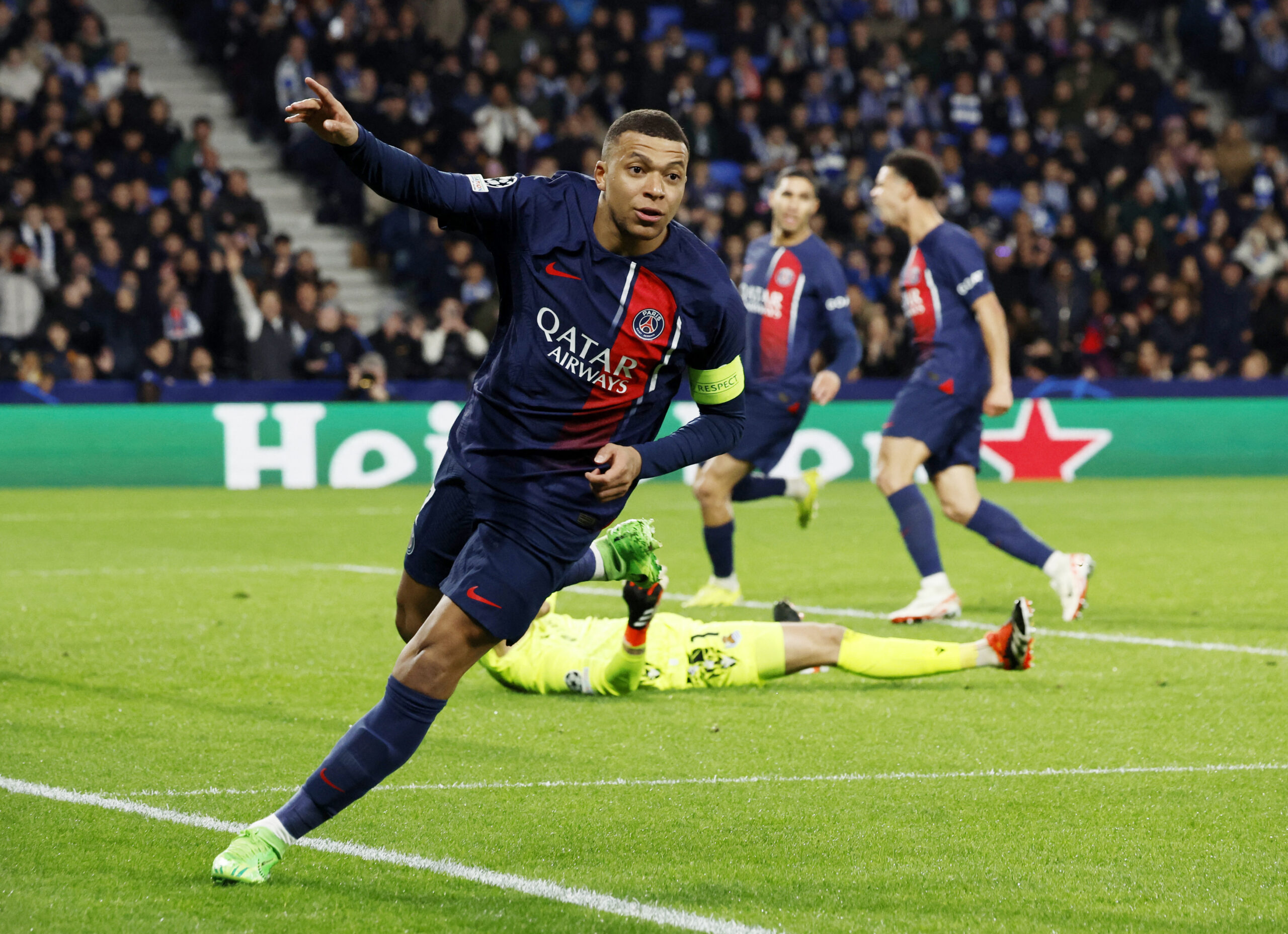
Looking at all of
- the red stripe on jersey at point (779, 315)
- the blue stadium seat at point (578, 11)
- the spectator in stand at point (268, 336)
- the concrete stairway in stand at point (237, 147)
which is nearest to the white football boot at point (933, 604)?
the red stripe on jersey at point (779, 315)

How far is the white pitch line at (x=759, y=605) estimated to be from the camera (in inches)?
306

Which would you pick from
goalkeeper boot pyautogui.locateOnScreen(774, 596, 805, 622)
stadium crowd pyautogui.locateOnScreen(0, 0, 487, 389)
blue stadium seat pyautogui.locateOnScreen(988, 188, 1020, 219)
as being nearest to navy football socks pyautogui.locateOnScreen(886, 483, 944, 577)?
goalkeeper boot pyautogui.locateOnScreen(774, 596, 805, 622)

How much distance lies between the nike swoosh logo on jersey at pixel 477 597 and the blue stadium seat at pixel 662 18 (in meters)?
20.9

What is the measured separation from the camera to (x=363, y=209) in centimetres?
2089

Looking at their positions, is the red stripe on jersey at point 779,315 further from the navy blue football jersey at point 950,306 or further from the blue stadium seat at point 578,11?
the blue stadium seat at point 578,11

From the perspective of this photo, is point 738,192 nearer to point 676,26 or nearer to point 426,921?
point 676,26

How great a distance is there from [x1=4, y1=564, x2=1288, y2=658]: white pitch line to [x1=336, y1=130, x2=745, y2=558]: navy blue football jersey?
10.6ft

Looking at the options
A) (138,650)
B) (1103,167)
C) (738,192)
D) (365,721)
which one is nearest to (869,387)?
(738,192)

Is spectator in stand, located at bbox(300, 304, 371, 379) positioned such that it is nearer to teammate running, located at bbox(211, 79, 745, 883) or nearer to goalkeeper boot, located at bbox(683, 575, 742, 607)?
goalkeeper boot, located at bbox(683, 575, 742, 607)

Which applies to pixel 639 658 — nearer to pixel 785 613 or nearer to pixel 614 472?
pixel 785 613

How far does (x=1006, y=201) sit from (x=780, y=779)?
18.7 meters

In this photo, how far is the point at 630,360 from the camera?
4.27m

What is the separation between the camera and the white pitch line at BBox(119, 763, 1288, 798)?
4.88m

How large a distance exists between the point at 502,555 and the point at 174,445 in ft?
43.0
